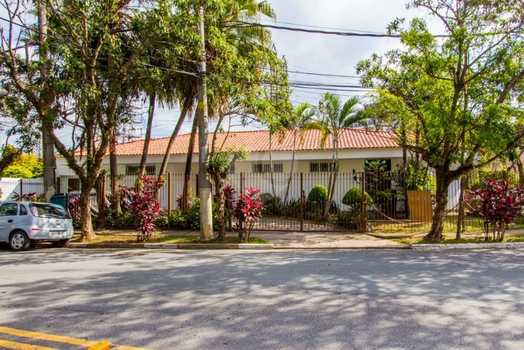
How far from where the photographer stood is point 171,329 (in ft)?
15.6

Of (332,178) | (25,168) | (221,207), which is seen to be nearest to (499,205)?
(221,207)

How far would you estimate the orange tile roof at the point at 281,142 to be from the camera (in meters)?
22.2

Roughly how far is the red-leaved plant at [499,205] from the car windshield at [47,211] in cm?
1320

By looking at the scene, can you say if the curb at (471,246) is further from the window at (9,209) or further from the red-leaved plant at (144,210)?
the window at (9,209)

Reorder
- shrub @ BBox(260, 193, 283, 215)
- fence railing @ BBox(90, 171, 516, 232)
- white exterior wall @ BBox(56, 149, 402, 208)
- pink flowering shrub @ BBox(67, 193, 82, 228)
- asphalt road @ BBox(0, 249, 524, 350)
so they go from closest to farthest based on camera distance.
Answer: asphalt road @ BBox(0, 249, 524, 350) → fence railing @ BBox(90, 171, 516, 232) → pink flowering shrub @ BBox(67, 193, 82, 228) → shrub @ BBox(260, 193, 283, 215) → white exterior wall @ BBox(56, 149, 402, 208)

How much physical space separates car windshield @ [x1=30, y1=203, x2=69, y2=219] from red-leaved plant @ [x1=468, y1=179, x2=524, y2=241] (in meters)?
13.2

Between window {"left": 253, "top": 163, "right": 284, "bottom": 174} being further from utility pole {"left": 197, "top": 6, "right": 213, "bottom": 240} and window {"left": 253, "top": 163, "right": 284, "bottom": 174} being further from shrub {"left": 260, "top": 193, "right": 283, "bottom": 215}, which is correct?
utility pole {"left": 197, "top": 6, "right": 213, "bottom": 240}

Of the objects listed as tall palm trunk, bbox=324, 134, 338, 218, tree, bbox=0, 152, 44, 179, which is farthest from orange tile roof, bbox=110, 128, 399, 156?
tree, bbox=0, 152, 44, 179

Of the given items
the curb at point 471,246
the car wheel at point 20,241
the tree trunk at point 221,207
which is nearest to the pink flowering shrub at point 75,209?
the car wheel at point 20,241

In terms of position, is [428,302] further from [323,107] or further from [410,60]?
[323,107]

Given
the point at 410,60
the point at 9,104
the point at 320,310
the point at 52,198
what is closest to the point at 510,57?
the point at 410,60

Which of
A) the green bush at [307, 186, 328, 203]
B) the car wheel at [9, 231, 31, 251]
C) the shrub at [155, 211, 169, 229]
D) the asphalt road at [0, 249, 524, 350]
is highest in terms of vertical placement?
the green bush at [307, 186, 328, 203]

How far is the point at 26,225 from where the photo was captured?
12.4 meters

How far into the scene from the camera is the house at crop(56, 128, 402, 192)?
21.6 m
